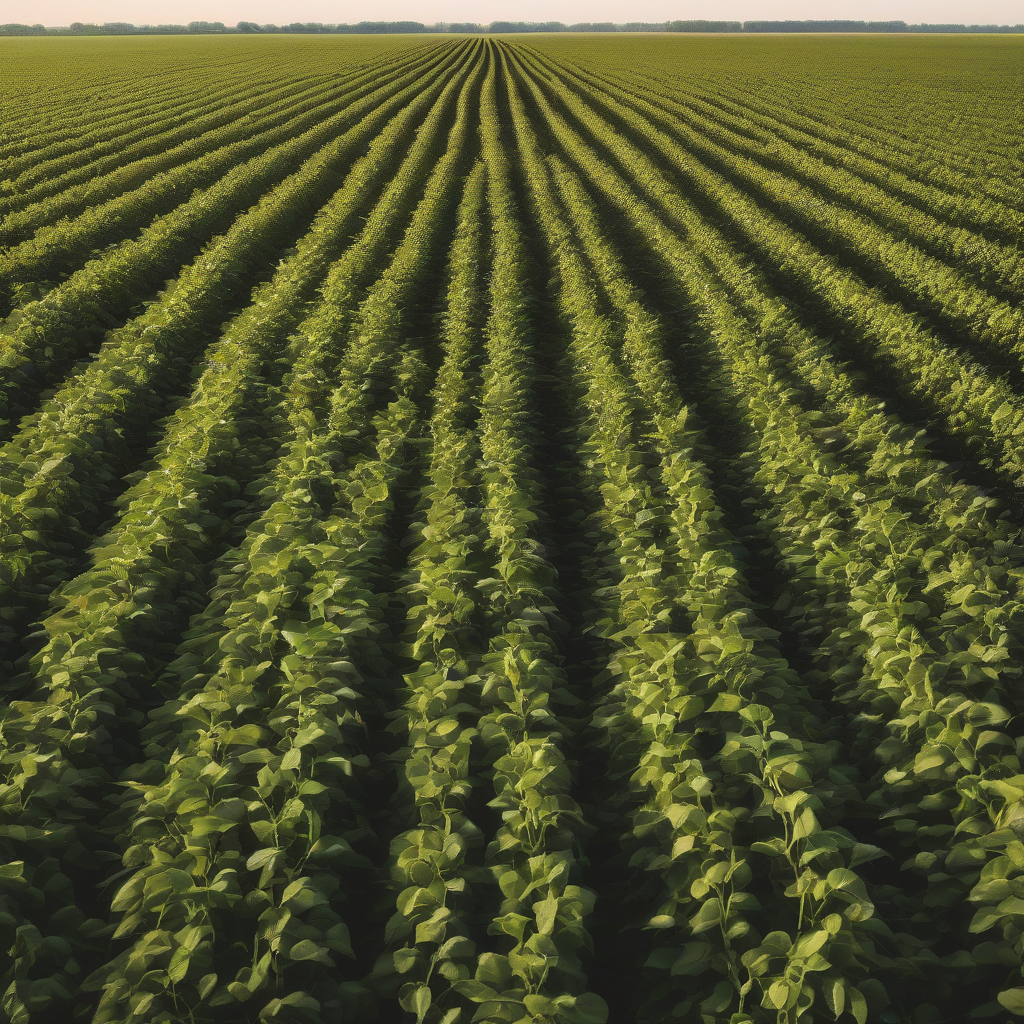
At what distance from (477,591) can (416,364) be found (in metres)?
5.14

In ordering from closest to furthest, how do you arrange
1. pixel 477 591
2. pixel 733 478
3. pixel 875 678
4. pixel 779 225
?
pixel 875 678 < pixel 477 591 < pixel 733 478 < pixel 779 225

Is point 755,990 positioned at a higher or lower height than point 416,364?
lower

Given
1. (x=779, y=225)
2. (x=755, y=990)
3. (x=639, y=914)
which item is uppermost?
(x=779, y=225)

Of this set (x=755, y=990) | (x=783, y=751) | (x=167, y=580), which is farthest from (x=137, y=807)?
(x=783, y=751)

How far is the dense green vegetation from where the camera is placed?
302 cm

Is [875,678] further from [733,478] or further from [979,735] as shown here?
[733,478]

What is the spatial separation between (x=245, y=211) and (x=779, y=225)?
45.7 feet

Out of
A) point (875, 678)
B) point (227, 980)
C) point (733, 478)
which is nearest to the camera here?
point (227, 980)

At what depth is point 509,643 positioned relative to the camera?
15.0 feet

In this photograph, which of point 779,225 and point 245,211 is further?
point 245,211

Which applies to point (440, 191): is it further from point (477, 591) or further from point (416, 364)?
point (477, 591)

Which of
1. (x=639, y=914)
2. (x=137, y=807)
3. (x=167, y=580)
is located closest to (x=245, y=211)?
(x=167, y=580)

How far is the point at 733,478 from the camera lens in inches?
294

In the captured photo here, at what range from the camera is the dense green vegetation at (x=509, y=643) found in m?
3.02
